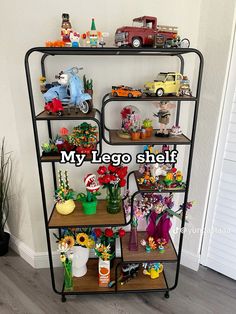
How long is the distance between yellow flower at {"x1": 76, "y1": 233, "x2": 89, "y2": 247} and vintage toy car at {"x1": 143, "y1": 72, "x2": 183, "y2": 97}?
965 millimetres

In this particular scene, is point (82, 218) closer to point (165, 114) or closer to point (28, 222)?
point (28, 222)

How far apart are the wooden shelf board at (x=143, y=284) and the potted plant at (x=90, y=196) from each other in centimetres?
57

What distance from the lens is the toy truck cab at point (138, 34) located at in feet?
4.25

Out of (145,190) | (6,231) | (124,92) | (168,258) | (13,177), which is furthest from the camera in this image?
(6,231)

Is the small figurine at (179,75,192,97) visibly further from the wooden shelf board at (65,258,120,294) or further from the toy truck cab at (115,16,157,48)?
the wooden shelf board at (65,258,120,294)

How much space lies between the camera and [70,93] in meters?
1.40

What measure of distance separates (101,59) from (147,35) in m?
0.35

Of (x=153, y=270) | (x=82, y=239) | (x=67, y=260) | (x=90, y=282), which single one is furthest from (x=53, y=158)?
(x=153, y=270)

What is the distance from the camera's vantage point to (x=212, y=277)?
6.37 feet

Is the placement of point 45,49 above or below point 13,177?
above

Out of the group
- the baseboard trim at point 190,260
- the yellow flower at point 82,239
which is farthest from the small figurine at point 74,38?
the baseboard trim at point 190,260

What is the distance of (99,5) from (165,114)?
28.3 inches

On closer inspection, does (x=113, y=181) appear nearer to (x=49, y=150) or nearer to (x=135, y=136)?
(x=135, y=136)

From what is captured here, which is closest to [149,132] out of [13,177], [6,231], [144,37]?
[144,37]
